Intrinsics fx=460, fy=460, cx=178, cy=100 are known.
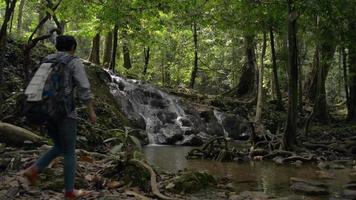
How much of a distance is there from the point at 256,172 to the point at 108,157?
3.84m

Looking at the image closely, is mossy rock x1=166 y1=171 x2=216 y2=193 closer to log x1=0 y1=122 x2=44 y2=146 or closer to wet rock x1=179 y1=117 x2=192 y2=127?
log x1=0 y1=122 x2=44 y2=146

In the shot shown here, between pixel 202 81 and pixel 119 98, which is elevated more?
pixel 202 81

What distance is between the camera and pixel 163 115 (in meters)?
20.8

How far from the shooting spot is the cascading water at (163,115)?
19.0 m

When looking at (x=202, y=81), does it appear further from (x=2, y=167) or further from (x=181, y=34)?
(x=2, y=167)

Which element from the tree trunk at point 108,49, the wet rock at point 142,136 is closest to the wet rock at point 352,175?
the wet rock at point 142,136

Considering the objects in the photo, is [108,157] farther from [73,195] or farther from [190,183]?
[73,195]

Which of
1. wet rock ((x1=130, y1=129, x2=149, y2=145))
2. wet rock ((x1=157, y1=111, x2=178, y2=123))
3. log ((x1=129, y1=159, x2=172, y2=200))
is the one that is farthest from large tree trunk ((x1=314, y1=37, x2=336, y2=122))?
log ((x1=129, y1=159, x2=172, y2=200))

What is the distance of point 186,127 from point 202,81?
2359cm

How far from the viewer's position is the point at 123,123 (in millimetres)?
16578

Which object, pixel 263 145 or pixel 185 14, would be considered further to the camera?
pixel 185 14

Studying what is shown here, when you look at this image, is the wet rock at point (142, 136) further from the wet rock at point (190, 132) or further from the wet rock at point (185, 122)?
the wet rock at point (185, 122)

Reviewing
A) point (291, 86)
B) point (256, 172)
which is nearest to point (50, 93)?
point (256, 172)

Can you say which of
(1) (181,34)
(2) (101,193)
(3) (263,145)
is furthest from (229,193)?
(1) (181,34)
